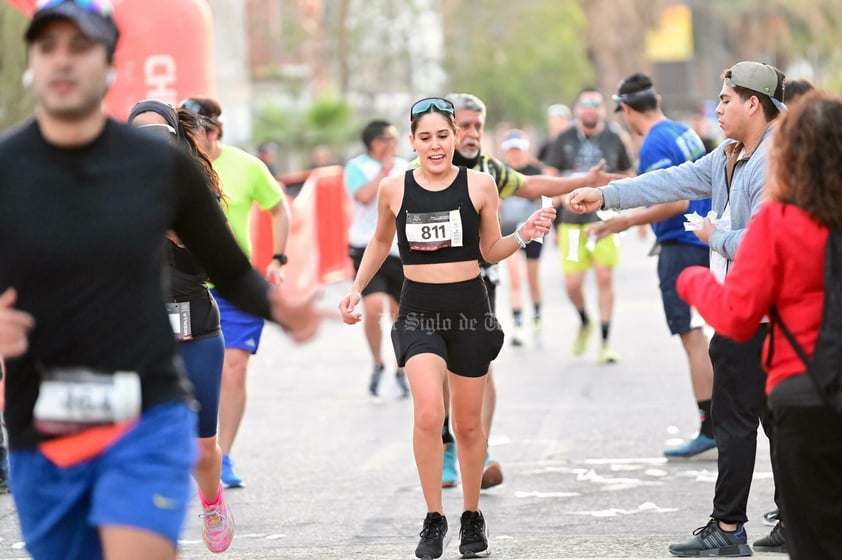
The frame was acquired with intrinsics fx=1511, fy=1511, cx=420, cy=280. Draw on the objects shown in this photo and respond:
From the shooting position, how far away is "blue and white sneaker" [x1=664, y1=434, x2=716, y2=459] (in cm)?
870

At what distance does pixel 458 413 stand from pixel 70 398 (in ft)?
10.2

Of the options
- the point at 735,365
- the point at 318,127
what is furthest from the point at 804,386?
the point at 318,127

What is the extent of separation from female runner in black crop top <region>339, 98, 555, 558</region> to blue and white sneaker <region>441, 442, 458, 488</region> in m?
1.48

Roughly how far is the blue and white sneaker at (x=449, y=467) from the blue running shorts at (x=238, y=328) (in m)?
1.20

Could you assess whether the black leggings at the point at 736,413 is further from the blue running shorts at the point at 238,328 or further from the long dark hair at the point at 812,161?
the blue running shorts at the point at 238,328

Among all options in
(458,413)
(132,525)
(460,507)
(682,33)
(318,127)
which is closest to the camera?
(132,525)

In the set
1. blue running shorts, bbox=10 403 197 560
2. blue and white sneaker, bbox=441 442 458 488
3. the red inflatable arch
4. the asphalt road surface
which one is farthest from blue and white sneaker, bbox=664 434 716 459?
blue running shorts, bbox=10 403 197 560

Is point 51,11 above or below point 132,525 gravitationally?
above

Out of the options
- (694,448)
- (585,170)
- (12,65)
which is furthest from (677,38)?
(694,448)

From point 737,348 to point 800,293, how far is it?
1.81m

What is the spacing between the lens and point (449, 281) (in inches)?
262

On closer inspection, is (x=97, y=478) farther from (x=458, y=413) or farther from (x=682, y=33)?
(x=682, y=33)

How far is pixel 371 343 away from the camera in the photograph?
38.6 feet

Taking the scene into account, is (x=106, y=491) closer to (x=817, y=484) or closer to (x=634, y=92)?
(x=817, y=484)
